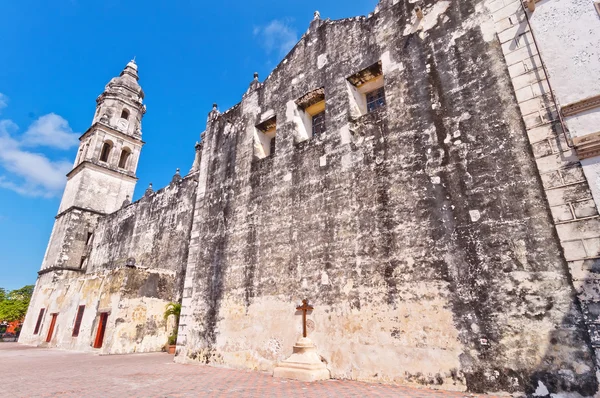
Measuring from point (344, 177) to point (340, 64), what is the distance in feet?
10.7

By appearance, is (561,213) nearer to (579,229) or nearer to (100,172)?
(579,229)

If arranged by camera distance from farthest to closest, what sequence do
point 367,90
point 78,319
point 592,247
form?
point 78,319
point 367,90
point 592,247

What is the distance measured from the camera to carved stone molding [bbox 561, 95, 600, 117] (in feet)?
15.4

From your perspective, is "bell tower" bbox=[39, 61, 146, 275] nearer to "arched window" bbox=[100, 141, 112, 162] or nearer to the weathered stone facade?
"arched window" bbox=[100, 141, 112, 162]

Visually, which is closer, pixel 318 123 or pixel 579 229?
pixel 579 229

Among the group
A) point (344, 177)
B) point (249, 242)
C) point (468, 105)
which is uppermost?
point (468, 105)

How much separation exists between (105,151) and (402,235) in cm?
2558

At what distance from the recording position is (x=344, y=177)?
7.46 meters

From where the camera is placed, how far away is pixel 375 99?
830 centimetres

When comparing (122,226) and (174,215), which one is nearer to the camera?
(174,215)

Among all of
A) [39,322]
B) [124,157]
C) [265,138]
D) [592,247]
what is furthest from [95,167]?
[592,247]

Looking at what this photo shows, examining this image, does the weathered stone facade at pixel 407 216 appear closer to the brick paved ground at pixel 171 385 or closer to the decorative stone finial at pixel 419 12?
the decorative stone finial at pixel 419 12

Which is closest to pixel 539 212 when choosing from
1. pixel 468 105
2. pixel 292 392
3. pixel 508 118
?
pixel 508 118

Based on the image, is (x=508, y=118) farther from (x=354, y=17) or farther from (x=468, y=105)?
(x=354, y=17)
